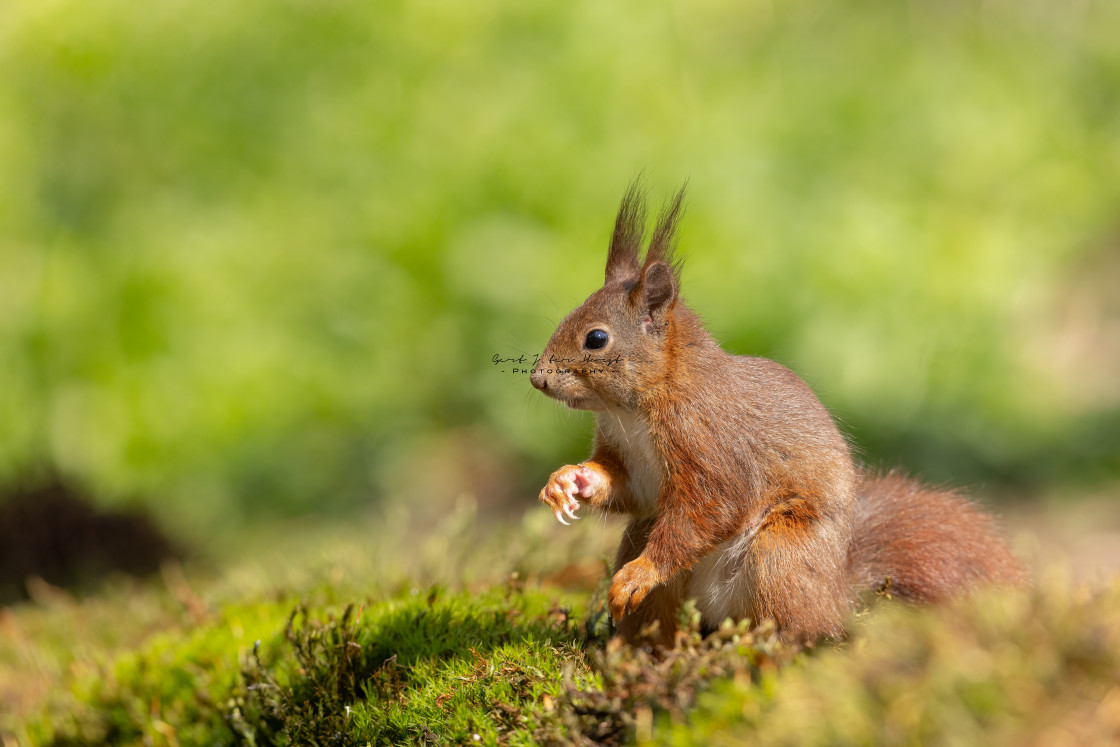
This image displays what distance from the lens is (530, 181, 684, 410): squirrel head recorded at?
2.73m

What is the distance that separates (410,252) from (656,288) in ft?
16.3

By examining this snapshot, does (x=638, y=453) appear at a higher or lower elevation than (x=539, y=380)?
lower

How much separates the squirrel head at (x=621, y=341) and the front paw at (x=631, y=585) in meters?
0.47

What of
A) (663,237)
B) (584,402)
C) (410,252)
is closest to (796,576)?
(584,402)

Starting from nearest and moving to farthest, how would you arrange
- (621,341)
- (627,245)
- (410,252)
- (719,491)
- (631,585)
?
(631,585)
(719,491)
(621,341)
(627,245)
(410,252)

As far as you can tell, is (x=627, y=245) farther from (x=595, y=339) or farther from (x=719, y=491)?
(x=719, y=491)

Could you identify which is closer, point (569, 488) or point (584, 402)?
point (569, 488)

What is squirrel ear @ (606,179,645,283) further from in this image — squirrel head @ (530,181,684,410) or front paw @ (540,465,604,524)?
front paw @ (540,465,604,524)

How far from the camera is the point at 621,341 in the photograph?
2760 millimetres

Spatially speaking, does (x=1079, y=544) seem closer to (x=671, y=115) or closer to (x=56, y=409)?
(x=671, y=115)

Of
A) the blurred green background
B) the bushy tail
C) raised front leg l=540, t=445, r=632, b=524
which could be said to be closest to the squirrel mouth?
raised front leg l=540, t=445, r=632, b=524

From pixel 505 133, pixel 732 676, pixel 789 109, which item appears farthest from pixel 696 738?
pixel 789 109

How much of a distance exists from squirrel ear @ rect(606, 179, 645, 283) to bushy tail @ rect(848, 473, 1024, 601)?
91 centimetres

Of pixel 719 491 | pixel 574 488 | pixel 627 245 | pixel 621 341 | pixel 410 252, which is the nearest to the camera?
pixel 719 491
